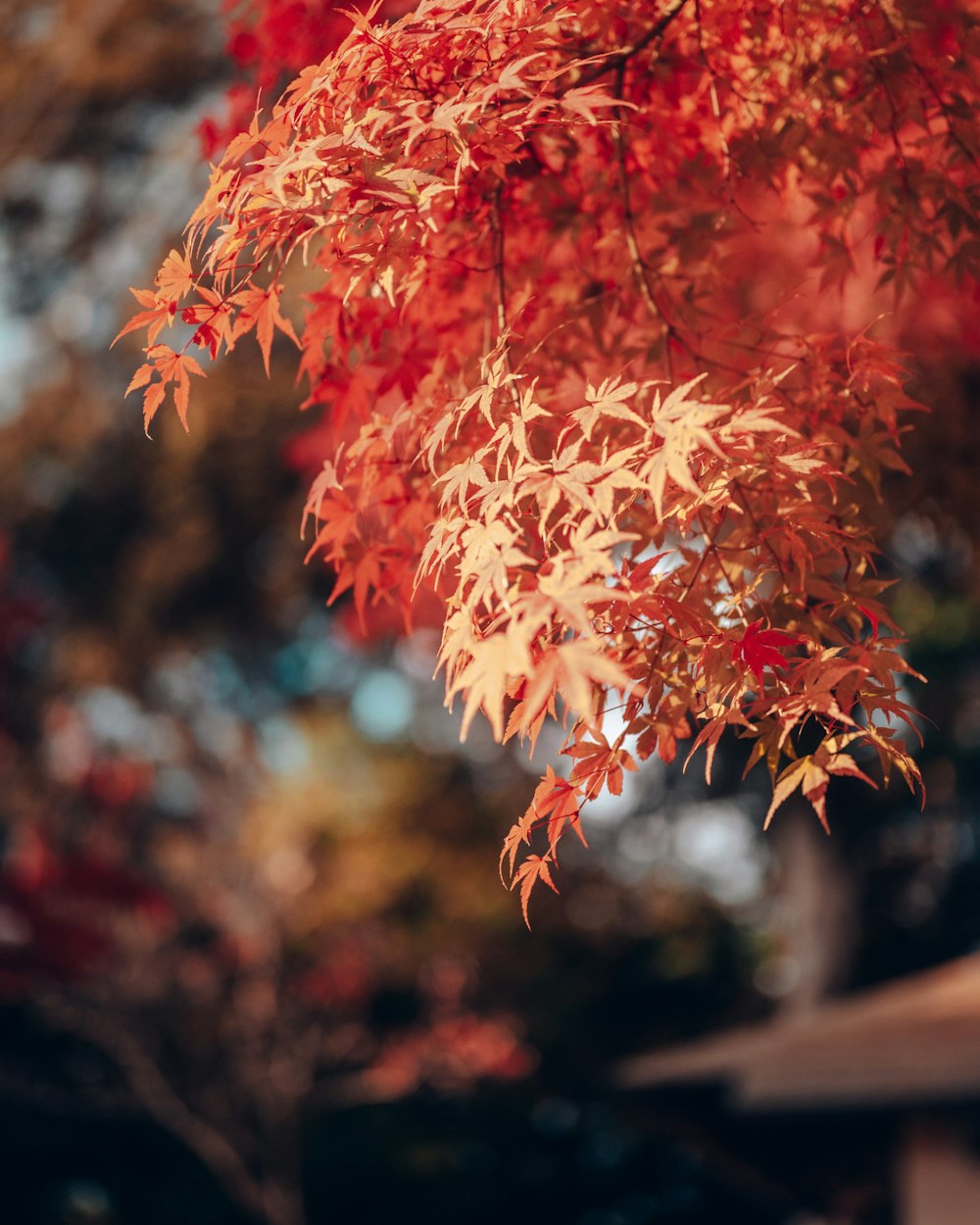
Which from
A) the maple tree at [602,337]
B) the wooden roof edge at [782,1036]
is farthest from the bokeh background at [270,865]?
the maple tree at [602,337]

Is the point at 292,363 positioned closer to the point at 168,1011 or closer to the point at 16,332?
the point at 16,332

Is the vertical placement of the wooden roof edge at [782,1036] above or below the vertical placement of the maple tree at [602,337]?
below

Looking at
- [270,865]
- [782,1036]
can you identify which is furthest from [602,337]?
[270,865]

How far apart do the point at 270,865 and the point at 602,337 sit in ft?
31.6

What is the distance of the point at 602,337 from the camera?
239cm

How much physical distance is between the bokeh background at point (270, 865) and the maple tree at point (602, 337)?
23.3 ft

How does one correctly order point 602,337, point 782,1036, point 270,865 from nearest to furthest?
point 602,337 → point 782,1036 → point 270,865

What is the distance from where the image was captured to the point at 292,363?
Result: 1094 cm

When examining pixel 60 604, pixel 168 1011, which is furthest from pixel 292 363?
pixel 168 1011

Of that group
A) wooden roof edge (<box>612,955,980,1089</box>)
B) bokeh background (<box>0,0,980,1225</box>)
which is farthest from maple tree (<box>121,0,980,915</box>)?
bokeh background (<box>0,0,980,1225</box>)

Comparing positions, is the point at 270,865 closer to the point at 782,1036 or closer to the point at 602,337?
the point at 782,1036

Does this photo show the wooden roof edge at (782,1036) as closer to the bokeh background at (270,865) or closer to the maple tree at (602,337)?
the bokeh background at (270,865)

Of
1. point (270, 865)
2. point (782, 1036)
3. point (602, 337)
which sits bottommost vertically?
point (782, 1036)

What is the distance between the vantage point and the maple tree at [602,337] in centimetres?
164
